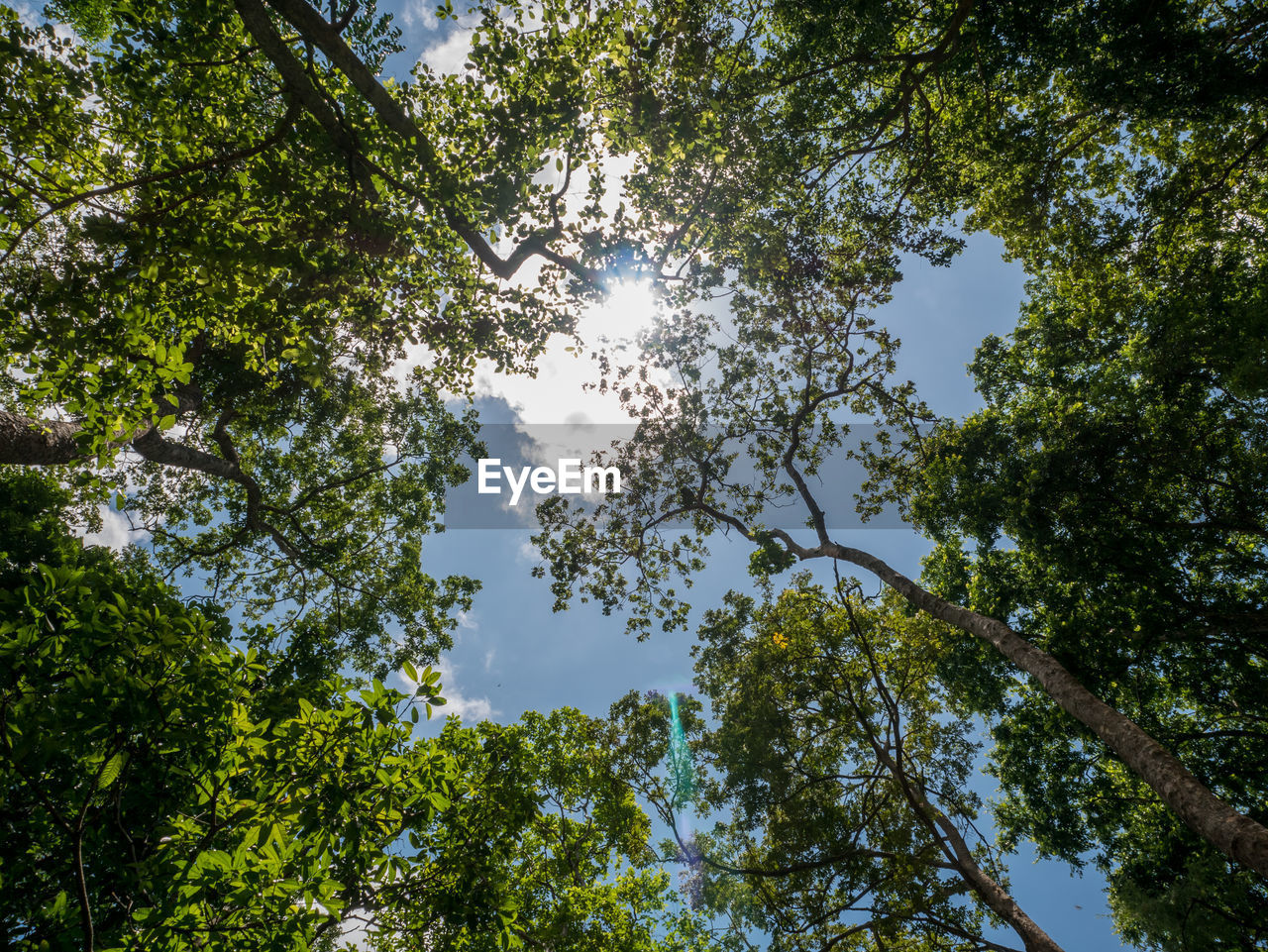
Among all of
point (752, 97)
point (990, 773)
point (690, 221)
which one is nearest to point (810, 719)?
point (990, 773)

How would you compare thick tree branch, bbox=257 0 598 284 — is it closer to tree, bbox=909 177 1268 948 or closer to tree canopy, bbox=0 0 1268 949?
tree canopy, bbox=0 0 1268 949

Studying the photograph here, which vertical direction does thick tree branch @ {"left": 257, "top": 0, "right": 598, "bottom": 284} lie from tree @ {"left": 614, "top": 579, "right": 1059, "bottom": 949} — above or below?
above

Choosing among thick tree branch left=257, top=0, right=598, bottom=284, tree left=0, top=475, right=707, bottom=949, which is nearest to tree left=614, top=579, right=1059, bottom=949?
tree left=0, top=475, right=707, bottom=949

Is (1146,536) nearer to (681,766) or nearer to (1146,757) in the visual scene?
(1146,757)

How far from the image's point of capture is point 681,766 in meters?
14.1

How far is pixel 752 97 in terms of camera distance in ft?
28.0

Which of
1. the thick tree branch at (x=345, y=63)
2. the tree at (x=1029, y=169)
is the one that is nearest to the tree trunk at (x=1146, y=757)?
the tree at (x=1029, y=169)

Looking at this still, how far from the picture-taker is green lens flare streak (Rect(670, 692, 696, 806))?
1371cm

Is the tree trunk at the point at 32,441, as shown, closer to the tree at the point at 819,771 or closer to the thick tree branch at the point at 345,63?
the thick tree branch at the point at 345,63

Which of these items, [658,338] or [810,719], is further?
[658,338]

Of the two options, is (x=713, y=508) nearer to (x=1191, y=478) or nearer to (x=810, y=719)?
(x=810, y=719)

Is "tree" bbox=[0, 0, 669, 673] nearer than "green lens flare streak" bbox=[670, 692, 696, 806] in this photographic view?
Yes

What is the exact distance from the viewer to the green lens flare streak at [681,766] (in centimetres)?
1371

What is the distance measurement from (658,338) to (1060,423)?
29.2 ft
